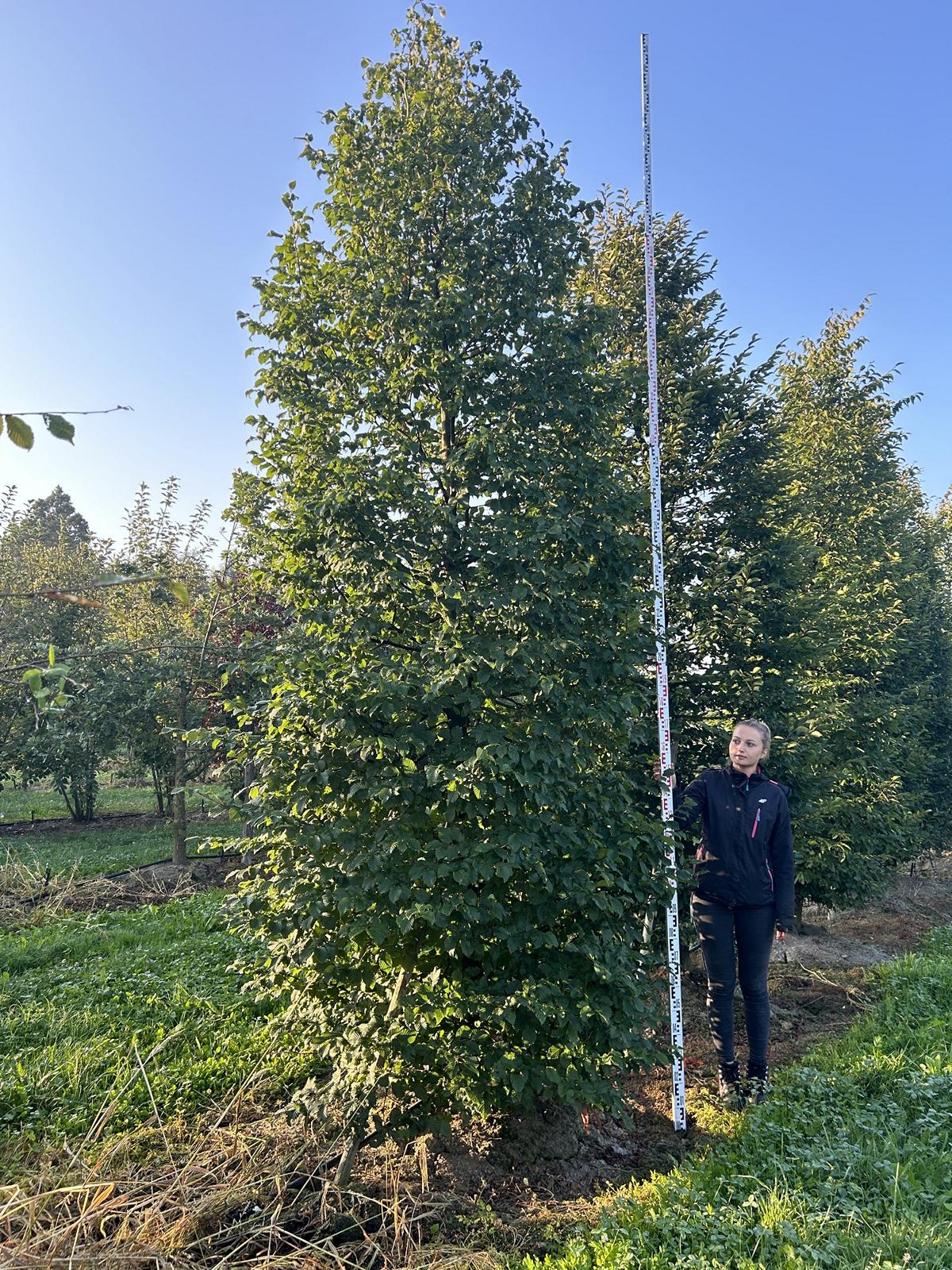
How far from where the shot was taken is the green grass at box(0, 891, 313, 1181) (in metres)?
3.89

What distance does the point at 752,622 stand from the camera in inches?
247

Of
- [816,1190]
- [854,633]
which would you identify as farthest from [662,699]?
[854,633]

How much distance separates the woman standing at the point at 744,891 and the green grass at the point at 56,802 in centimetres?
1081

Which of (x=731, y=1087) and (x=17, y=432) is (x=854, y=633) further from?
(x=17, y=432)

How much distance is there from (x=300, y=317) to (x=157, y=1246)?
4.30 m

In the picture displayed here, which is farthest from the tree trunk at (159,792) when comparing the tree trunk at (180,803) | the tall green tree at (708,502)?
the tall green tree at (708,502)

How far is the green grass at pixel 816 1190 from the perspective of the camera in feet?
8.04

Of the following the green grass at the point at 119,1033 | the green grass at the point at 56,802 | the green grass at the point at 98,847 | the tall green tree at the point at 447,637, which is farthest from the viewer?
the green grass at the point at 56,802

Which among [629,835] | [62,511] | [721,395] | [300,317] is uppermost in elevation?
[62,511]

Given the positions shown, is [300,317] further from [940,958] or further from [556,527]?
[940,958]

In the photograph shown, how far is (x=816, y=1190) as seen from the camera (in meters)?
2.82

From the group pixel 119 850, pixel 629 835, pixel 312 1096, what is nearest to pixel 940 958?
pixel 629 835

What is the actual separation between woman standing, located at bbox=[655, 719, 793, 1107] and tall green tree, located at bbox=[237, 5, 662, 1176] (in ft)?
1.88

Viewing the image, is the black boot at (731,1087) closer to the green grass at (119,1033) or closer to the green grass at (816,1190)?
the green grass at (816,1190)
